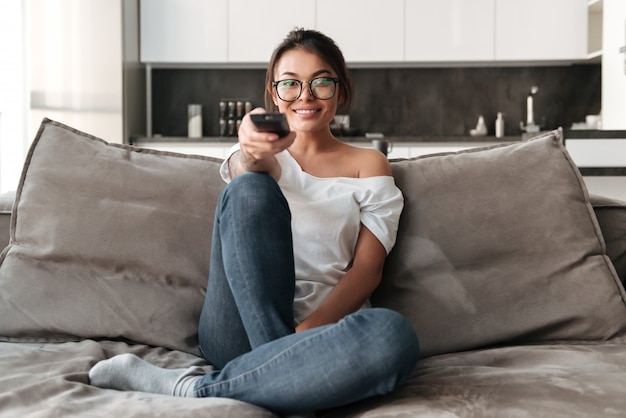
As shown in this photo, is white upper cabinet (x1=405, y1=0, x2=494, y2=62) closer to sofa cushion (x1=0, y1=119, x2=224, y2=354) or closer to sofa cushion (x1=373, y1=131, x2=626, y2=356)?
sofa cushion (x1=373, y1=131, x2=626, y2=356)

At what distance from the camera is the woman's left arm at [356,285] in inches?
61.3

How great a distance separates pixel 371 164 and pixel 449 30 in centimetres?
386

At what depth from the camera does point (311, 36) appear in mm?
1838

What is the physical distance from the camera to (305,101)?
1.80m

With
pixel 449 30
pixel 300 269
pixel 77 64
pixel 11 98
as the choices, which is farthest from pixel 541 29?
pixel 300 269

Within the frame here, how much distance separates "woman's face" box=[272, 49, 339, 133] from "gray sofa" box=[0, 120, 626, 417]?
240mm

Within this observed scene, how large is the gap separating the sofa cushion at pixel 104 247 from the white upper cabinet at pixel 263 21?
372 centimetres

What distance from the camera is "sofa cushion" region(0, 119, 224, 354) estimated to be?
165 centimetres

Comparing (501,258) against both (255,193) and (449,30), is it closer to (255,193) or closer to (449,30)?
(255,193)

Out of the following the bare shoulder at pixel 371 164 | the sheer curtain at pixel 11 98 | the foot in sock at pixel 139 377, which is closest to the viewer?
the foot in sock at pixel 139 377

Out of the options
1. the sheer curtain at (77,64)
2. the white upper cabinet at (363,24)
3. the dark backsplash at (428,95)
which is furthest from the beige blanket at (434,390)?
the dark backsplash at (428,95)

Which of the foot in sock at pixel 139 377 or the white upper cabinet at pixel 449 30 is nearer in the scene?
the foot in sock at pixel 139 377

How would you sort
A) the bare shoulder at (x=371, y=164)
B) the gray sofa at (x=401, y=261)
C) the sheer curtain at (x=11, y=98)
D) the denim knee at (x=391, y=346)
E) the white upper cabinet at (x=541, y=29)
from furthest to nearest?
the white upper cabinet at (x=541, y=29) → the sheer curtain at (x=11, y=98) → the bare shoulder at (x=371, y=164) → the gray sofa at (x=401, y=261) → the denim knee at (x=391, y=346)

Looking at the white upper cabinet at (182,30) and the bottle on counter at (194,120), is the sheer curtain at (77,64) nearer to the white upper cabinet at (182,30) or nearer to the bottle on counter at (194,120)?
the white upper cabinet at (182,30)
